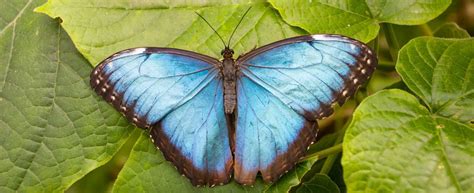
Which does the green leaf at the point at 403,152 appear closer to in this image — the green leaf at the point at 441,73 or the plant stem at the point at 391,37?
the green leaf at the point at 441,73

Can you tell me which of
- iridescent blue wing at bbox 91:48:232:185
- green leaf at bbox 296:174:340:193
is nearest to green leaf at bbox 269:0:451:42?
iridescent blue wing at bbox 91:48:232:185

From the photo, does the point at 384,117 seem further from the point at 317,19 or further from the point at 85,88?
the point at 85,88

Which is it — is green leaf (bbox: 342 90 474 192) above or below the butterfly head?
below

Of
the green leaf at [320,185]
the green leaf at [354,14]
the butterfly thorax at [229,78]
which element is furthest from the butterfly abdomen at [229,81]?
the green leaf at [320,185]

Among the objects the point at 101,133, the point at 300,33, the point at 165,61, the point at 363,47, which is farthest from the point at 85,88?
the point at 363,47

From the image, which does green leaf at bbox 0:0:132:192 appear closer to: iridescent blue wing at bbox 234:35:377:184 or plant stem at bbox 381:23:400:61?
iridescent blue wing at bbox 234:35:377:184

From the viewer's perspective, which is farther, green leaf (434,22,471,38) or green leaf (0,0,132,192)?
green leaf (434,22,471,38)

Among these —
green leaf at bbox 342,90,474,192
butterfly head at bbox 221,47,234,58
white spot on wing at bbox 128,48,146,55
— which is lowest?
green leaf at bbox 342,90,474,192
